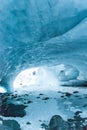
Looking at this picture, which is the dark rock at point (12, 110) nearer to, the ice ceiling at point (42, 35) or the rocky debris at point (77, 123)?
the ice ceiling at point (42, 35)

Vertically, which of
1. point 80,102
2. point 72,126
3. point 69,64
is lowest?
point 72,126

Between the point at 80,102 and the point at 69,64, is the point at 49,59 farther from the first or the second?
the point at 80,102

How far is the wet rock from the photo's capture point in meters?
3.25

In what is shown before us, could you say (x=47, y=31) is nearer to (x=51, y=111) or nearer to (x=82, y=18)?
(x=82, y=18)

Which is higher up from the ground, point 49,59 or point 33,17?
point 33,17

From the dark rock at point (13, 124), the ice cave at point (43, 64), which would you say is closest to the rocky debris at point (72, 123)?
the ice cave at point (43, 64)

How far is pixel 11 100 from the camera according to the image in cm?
338

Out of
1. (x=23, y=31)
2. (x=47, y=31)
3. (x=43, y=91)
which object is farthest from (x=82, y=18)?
(x=43, y=91)

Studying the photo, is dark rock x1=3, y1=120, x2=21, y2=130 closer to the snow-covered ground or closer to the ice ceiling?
the snow-covered ground

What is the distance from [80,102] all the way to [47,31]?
0.76 meters

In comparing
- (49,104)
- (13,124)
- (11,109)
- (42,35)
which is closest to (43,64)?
(42,35)

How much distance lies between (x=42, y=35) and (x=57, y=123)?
0.86 meters

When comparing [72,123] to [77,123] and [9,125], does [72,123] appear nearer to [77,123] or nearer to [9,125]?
[77,123]

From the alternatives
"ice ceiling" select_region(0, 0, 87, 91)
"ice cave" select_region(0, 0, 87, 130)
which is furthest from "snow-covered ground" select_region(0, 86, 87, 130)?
"ice ceiling" select_region(0, 0, 87, 91)
